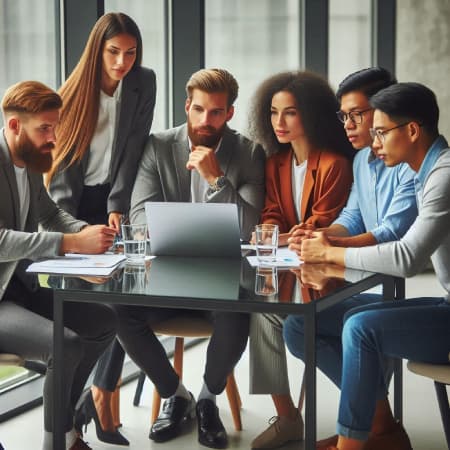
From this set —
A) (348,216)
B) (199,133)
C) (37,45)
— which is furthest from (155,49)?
(348,216)

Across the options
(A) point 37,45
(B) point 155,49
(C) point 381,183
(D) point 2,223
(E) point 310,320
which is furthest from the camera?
(B) point 155,49

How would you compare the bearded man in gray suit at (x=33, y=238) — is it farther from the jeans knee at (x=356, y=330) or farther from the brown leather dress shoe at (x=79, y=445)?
the jeans knee at (x=356, y=330)

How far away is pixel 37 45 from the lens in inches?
157

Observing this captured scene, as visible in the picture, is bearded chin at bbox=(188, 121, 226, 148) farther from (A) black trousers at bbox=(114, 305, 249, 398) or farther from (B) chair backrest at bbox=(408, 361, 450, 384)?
(B) chair backrest at bbox=(408, 361, 450, 384)

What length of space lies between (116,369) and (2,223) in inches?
31.7

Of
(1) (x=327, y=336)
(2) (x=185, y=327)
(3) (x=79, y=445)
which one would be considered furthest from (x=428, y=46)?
(3) (x=79, y=445)

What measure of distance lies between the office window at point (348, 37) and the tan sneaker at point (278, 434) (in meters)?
4.55

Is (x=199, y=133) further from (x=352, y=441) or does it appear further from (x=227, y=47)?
(x=227, y=47)

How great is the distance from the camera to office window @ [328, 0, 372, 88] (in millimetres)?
7465

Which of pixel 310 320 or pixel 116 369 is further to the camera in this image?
pixel 116 369

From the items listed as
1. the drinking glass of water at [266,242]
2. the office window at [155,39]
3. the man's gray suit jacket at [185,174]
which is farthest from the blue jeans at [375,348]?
the office window at [155,39]

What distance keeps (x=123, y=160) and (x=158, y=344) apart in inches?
30.9

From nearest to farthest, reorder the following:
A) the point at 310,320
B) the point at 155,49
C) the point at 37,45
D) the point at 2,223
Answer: the point at 310,320, the point at 2,223, the point at 37,45, the point at 155,49

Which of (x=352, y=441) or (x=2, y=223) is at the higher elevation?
(x=2, y=223)
